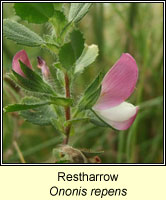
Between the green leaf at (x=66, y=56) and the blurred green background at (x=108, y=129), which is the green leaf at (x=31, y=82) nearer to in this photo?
the green leaf at (x=66, y=56)

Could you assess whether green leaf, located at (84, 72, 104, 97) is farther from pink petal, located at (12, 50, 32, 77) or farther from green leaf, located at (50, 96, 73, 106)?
pink petal, located at (12, 50, 32, 77)

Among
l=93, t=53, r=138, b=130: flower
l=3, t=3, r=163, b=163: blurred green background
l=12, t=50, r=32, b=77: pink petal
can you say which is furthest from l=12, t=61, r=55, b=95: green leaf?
l=3, t=3, r=163, b=163: blurred green background

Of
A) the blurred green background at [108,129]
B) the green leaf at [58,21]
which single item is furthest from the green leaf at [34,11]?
the blurred green background at [108,129]

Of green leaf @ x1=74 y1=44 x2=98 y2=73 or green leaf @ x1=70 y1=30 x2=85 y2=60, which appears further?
green leaf @ x1=74 y1=44 x2=98 y2=73

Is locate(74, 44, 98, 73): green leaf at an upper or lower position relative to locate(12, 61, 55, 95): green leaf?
upper

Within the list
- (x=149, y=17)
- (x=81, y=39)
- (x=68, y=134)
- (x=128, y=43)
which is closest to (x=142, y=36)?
(x=128, y=43)

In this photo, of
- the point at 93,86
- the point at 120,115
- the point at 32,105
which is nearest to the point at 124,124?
the point at 120,115

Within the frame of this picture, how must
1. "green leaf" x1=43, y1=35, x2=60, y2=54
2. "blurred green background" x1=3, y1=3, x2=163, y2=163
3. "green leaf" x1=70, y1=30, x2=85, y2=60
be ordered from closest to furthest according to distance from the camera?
"green leaf" x1=70, y1=30, x2=85, y2=60
"green leaf" x1=43, y1=35, x2=60, y2=54
"blurred green background" x1=3, y1=3, x2=163, y2=163
